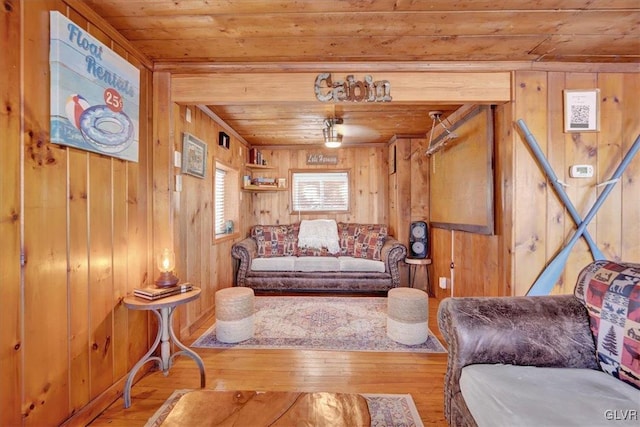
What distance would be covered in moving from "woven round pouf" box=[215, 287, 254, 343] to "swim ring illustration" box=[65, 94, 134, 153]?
1.44 metres

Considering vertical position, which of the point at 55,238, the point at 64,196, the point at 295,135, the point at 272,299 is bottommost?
the point at 272,299

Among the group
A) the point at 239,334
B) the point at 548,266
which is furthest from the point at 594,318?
the point at 239,334

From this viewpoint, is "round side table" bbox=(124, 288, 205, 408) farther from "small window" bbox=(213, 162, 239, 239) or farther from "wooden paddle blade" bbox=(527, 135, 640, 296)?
"wooden paddle blade" bbox=(527, 135, 640, 296)

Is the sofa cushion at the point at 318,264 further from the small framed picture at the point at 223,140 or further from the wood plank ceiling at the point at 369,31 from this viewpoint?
the wood plank ceiling at the point at 369,31

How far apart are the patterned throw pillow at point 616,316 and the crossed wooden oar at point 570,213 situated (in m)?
0.79

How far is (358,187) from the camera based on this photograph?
4.85 meters

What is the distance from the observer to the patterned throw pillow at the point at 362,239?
4.14 m

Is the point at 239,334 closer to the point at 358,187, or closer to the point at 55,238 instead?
the point at 55,238

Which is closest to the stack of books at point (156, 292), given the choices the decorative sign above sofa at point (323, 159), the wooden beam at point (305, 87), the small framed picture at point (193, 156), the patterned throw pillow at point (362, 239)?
the small framed picture at point (193, 156)

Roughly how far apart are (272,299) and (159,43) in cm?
289

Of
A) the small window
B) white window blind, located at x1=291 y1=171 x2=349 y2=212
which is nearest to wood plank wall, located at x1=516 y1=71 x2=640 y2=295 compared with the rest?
white window blind, located at x1=291 y1=171 x2=349 y2=212

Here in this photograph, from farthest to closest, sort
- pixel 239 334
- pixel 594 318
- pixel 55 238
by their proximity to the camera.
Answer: pixel 239 334
pixel 55 238
pixel 594 318

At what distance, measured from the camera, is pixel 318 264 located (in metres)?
3.94

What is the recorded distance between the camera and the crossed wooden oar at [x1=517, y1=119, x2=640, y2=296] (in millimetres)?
2051
